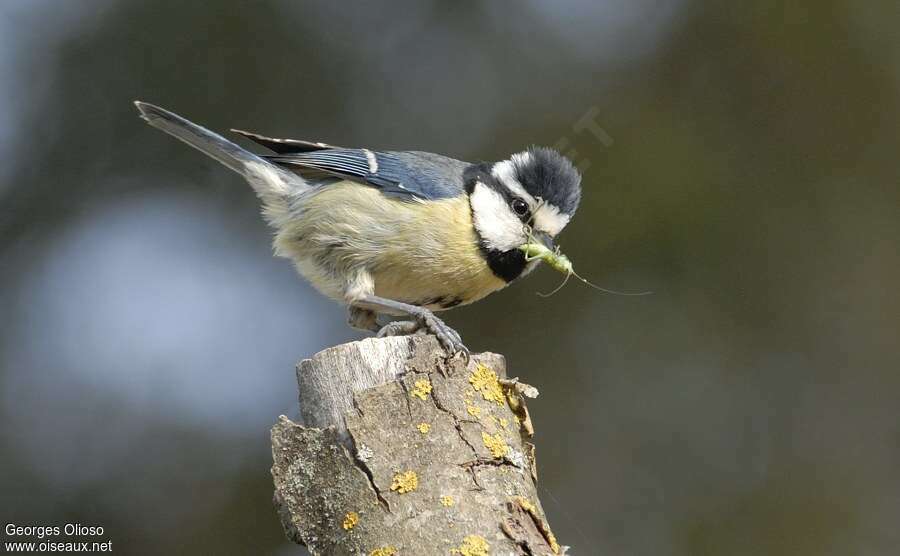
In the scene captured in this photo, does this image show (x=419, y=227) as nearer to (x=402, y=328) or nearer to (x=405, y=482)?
(x=402, y=328)

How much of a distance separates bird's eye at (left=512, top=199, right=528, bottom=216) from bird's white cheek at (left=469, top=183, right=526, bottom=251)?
2 cm

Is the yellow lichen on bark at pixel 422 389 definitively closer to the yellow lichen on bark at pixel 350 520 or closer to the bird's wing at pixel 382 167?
the yellow lichen on bark at pixel 350 520

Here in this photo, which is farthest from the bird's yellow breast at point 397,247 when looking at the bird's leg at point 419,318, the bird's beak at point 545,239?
the bird's beak at point 545,239

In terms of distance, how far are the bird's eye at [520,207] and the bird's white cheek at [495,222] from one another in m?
0.02

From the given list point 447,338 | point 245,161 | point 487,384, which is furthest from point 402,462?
point 245,161

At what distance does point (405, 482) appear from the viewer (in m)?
2.38

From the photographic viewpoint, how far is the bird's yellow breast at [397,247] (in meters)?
3.73

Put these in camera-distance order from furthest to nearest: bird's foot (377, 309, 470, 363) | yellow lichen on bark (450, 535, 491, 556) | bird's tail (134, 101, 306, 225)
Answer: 1. bird's tail (134, 101, 306, 225)
2. bird's foot (377, 309, 470, 363)
3. yellow lichen on bark (450, 535, 491, 556)

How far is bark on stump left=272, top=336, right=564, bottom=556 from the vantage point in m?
2.34

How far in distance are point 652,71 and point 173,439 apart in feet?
11.4

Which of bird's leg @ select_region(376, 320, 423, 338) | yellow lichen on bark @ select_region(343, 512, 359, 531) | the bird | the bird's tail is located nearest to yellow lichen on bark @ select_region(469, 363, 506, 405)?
yellow lichen on bark @ select_region(343, 512, 359, 531)

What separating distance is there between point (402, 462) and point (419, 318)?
3.07ft

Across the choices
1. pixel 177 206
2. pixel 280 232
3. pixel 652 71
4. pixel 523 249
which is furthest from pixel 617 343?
pixel 177 206

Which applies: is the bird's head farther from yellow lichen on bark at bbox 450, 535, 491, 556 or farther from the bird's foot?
yellow lichen on bark at bbox 450, 535, 491, 556
